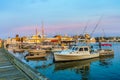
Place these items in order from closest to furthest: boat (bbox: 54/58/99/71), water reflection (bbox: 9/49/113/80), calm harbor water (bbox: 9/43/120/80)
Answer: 1. calm harbor water (bbox: 9/43/120/80)
2. water reflection (bbox: 9/49/113/80)
3. boat (bbox: 54/58/99/71)

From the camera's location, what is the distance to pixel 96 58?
41281mm

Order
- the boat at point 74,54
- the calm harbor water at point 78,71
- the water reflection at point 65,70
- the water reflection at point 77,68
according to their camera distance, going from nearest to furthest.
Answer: the calm harbor water at point 78,71 < the water reflection at point 65,70 < the water reflection at point 77,68 < the boat at point 74,54

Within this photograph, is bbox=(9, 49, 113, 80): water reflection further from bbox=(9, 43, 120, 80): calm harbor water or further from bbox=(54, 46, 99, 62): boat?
bbox=(54, 46, 99, 62): boat

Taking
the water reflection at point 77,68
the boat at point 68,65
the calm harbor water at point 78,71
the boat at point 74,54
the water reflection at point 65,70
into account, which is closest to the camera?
the calm harbor water at point 78,71

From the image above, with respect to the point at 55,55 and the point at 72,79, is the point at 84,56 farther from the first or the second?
the point at 72,79

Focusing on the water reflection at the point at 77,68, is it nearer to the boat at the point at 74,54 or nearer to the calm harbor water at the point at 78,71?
the calm harbor water at the point at 78,71

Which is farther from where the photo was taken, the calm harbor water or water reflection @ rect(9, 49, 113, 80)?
water reflection @ rect(9, 49, 113, 80)

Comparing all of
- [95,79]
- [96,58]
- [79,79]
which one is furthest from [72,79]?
[96,58]

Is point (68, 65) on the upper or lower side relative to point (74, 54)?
lower

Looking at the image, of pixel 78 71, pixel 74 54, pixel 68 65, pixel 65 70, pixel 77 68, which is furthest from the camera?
pixel 74 54

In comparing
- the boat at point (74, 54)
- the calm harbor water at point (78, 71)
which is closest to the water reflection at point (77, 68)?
the calm harbor water at point (78, 71)

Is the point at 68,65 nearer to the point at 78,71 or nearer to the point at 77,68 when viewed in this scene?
the point at 77,68

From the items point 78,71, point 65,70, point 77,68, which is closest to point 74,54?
point 77,68

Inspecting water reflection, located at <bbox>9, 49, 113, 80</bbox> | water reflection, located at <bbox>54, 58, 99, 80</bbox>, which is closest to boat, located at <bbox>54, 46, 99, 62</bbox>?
water reflection, located at <bbox>9, 49, 113, 80</bbox>
